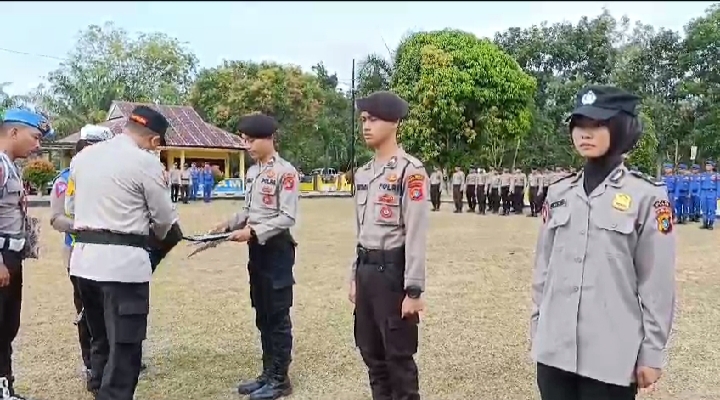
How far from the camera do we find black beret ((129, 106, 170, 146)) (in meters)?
3.77

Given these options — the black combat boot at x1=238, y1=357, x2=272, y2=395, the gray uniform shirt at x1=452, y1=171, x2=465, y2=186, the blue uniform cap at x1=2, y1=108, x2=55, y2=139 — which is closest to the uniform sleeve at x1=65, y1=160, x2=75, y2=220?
the blue uniform cap at x1=2, y1=108, x2=55, y2=139

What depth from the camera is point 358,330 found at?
12.5ft

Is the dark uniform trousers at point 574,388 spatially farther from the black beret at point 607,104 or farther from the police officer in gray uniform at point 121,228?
the police officer in gray uniform at point 121,228

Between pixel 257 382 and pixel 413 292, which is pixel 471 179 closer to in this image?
pixel 257 382

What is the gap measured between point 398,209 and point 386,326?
58cm

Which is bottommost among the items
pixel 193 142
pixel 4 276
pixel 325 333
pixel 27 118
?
pixel 325 333

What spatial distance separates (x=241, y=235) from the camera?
444 centimetres

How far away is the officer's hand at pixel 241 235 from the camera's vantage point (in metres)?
4.41

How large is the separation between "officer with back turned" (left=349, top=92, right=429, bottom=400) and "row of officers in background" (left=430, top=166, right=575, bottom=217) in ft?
62.1

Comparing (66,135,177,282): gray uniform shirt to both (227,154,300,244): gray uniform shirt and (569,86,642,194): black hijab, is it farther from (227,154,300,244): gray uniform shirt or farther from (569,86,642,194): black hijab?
(569,86,642,194): black hijab

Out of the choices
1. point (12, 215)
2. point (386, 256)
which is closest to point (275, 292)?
point (386, 256)

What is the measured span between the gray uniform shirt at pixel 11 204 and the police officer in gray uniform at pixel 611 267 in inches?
122

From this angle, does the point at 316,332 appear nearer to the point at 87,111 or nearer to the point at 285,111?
the point at 285,111

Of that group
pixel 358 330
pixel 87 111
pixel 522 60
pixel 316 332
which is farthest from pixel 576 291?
pixel 87 111
